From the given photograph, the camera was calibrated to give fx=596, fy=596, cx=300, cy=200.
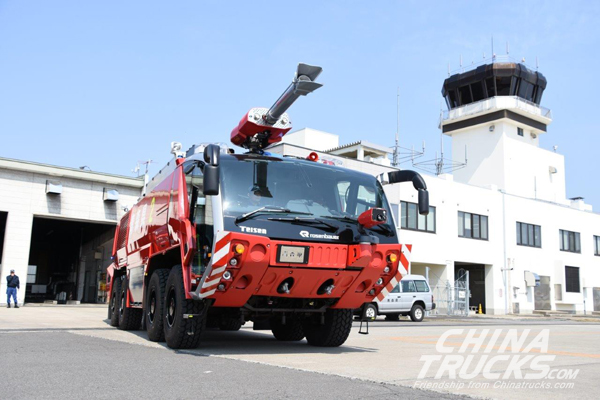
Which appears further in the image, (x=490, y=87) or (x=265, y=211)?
(x=490, y=87)

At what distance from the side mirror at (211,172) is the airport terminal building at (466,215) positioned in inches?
680

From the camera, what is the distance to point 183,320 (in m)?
8.26

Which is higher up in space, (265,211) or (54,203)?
(54,203)

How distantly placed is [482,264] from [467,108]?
1664 centimetres

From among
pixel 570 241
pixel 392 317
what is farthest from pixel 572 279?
pixel 392 317

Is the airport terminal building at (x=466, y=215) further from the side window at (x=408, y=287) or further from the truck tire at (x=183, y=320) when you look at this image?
the truck tire at (x=183, y=320)

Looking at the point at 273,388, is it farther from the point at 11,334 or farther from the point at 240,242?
the point at 11,334

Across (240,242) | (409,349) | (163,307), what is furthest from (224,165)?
(409,349)

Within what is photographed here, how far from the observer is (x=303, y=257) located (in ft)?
25.5

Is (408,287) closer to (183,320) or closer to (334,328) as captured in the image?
(334,328)

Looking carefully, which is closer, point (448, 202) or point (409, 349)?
point (409, 349)

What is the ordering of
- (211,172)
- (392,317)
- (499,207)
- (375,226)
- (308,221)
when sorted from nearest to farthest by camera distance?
(211,172)
(308,221)
(375,226)
(392,317)
(499,207)

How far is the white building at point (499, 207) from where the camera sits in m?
34.2

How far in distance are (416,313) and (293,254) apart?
17.7 m
